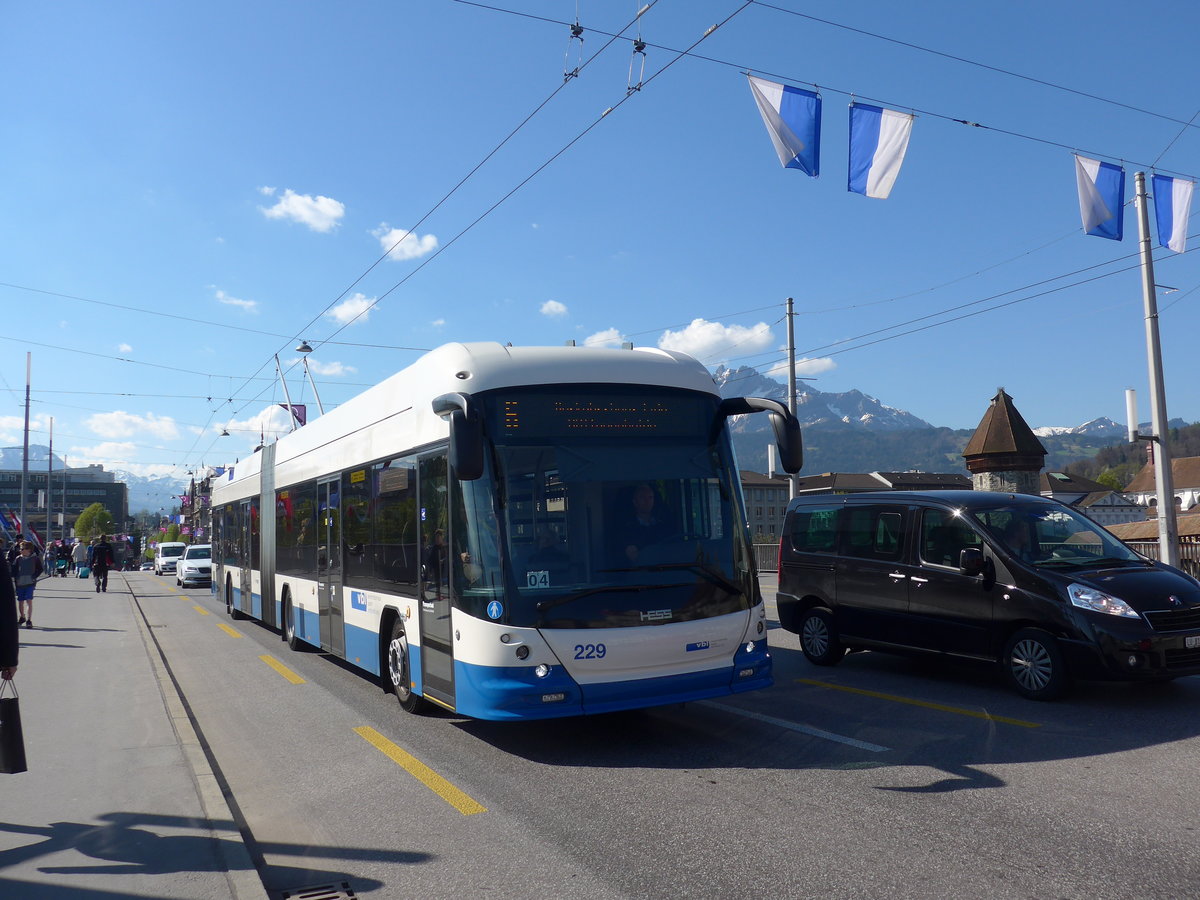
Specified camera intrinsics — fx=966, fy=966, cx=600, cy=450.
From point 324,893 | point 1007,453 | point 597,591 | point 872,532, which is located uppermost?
point 1007,453

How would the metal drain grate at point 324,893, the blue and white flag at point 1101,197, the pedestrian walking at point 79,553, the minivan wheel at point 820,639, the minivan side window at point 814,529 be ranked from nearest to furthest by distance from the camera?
1. the metal drain grate at point 324,893
2. the minivan wheel at point 820,639
3. the minivan side window at point 814,529
4. the blue and white flag at point 1101,197
5. the pedestrian walking at point 79,553

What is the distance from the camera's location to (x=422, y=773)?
6824mm

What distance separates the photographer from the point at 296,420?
30.7 meters

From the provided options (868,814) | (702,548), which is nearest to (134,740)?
(702,548)

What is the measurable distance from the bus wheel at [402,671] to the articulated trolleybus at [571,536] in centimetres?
4

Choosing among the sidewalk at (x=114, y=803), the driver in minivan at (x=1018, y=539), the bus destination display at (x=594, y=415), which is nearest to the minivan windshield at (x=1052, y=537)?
the driver in minivan at (x=1018, y=539)

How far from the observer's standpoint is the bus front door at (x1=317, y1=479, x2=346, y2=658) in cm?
1112

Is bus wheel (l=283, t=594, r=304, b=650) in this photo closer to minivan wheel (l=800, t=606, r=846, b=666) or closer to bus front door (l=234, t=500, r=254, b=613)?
bus front door (l=234, t=500, r=254, b=613)

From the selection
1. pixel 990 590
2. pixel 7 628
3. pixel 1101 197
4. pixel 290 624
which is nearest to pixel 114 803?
pixel 7 628

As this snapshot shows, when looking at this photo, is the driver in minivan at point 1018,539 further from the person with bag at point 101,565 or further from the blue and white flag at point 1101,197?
the person with bag at point 101,565

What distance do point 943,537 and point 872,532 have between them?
37.8 inches

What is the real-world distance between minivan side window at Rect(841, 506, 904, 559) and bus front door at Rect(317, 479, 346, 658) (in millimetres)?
5786

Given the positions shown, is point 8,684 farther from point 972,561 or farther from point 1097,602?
point 1097,602

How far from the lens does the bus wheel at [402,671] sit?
8680 mm
